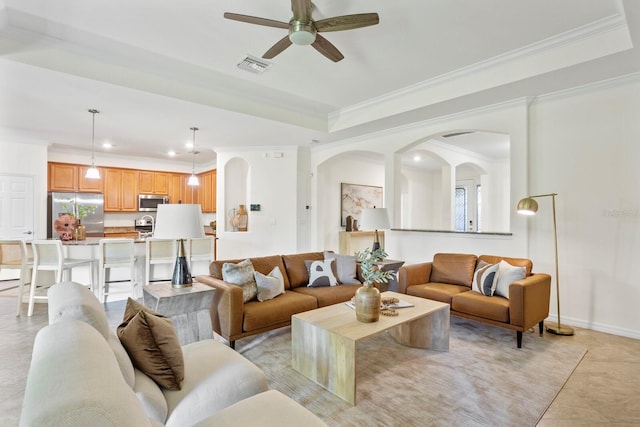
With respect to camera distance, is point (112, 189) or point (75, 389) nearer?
point (75, 389)

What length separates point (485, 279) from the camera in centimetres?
349

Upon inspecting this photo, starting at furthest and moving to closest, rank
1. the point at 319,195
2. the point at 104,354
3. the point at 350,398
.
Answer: the point at 319,195, the point at 350,398, the point at 104,354

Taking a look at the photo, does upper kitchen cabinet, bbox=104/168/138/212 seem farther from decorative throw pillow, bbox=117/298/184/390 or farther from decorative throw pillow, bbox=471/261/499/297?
decorative throw pillow, bbox=471/261/499/297

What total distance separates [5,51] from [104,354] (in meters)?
3.23

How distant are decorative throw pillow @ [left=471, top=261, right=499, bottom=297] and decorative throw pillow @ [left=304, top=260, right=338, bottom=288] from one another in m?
1.55

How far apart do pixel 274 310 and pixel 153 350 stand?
158 cm

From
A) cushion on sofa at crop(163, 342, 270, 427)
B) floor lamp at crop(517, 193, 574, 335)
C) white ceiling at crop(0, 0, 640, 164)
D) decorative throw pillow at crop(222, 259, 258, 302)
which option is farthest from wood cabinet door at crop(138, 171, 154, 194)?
floor lamp at crop(517, 193, 574, 335)

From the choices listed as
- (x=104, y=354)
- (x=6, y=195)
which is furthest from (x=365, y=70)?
(x=6, y=195)

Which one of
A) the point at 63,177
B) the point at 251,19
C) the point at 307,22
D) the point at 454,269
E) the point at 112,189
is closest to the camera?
the point at 251,19

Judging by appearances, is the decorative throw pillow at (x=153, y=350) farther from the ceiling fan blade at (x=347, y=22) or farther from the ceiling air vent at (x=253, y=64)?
the ceiling air vent at (x=253, y=64)

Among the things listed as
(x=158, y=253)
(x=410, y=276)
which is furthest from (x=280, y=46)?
(x=158, y=253)

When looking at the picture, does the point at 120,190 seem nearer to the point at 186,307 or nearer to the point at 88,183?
the point at 88,183

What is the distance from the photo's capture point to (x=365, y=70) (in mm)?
3705

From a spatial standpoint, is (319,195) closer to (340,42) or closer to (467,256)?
(467,256)
